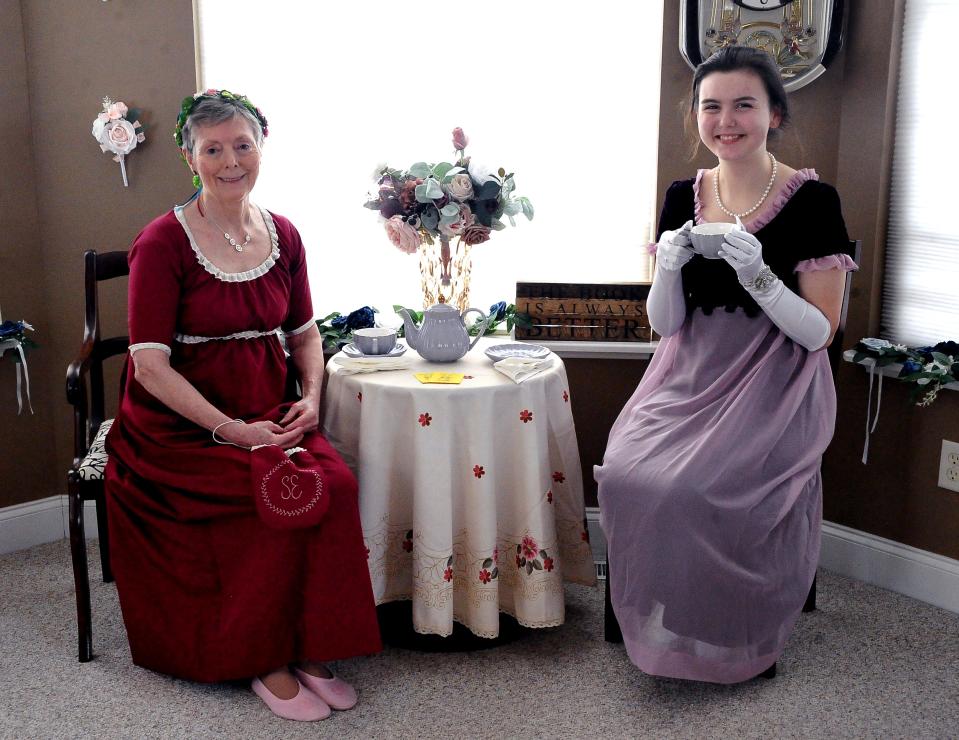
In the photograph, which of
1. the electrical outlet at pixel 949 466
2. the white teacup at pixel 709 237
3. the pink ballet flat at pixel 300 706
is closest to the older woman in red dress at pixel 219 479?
the pink ballet flat at pixel 300 706

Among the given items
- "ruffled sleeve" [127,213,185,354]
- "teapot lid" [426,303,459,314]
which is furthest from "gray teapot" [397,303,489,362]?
"ruffled sleeve" [127,213,185,354]

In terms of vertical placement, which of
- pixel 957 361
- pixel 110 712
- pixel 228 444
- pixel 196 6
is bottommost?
pixel 110 712

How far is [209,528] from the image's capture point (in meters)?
2.08

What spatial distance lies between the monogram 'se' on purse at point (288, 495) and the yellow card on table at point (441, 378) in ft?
1.18

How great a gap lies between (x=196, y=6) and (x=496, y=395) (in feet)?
5.28

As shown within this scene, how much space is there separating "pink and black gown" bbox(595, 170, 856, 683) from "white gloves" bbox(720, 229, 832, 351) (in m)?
0.08

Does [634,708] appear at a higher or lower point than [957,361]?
lower

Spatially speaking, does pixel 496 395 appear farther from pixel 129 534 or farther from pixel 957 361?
pixel 957 361

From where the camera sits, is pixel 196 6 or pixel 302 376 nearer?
pixel 302 376

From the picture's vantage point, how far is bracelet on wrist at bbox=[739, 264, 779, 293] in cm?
201

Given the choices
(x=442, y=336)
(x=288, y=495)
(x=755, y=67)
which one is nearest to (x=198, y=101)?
(x=442, y=336)

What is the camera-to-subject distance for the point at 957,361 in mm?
2436

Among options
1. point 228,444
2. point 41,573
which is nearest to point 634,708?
point 228,444

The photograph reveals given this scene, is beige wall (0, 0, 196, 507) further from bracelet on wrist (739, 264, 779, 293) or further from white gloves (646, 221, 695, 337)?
bracelet on wrist (739, 264, 779, 293)
